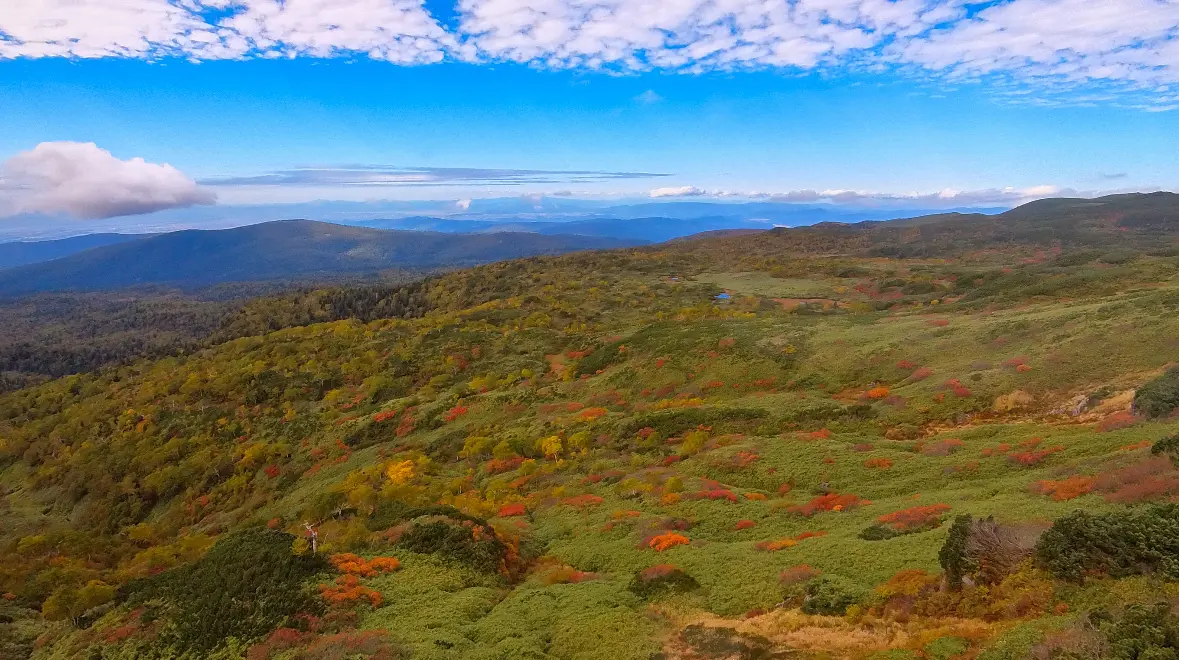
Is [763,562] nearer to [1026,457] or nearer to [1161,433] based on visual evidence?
[1026,457]

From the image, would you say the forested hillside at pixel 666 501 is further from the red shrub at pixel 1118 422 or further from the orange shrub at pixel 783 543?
the red shrub at pixel 1118 422

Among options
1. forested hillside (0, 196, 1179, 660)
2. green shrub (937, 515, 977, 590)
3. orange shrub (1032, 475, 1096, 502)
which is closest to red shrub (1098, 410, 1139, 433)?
forested hillside (0, 196, 1179, 660)

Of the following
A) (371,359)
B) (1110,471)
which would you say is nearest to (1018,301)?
(1110,471)

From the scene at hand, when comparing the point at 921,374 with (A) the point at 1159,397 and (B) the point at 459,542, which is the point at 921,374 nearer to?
(A) the point at 1159,397

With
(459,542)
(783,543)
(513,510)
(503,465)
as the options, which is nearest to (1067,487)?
(783,543)

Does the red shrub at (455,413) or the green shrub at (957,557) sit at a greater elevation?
the green shrub at (957,557)

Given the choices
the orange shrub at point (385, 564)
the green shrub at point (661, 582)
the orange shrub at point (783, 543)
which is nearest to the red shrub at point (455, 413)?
the orange shrub at point (385, 564)
